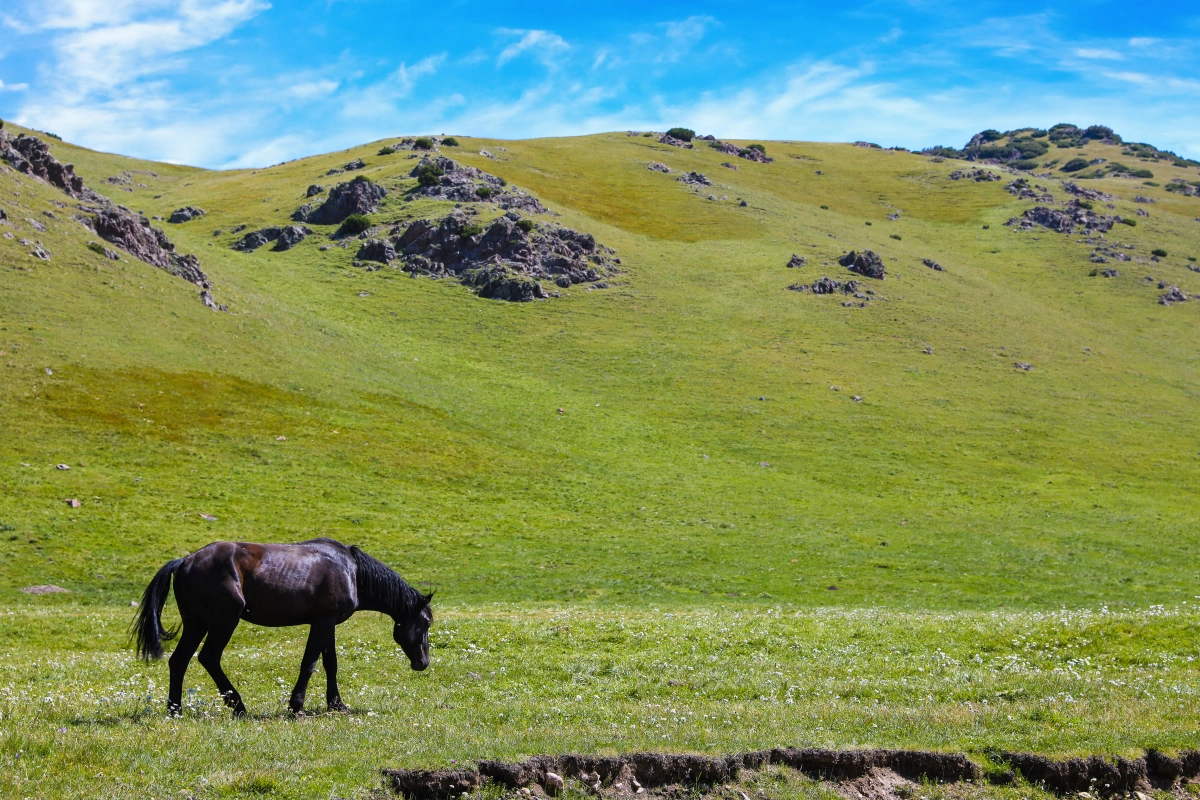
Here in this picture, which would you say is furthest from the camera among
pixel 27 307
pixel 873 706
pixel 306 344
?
pixel 306 344

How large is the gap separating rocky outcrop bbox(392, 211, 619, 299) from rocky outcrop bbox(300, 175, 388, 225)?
1144cm

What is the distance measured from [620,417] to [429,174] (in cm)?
6548

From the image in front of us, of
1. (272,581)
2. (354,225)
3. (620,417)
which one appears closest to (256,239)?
(354,225)

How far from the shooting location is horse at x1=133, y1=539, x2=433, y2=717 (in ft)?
46.1

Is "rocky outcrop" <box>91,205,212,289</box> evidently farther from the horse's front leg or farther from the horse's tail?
the horse's front leg

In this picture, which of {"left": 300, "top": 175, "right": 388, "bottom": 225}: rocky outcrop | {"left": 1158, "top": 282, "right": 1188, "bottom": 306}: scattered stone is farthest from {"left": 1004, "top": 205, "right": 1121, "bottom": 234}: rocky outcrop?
{"left": 300, "top": 175, "right": 388, "bottom": 225}: rocky outcrop

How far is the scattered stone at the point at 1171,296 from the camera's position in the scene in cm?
12144

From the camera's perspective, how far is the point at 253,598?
47.3ft

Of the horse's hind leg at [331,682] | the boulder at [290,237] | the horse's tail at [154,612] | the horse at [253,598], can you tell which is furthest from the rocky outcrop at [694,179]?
the horse's tail at [154,612]

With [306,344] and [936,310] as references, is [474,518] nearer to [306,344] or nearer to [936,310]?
[306,344]

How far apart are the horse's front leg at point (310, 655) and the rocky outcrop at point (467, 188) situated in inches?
4232

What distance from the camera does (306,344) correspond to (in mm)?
76500

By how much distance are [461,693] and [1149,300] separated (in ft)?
435

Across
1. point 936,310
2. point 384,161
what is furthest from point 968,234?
point 384,161
